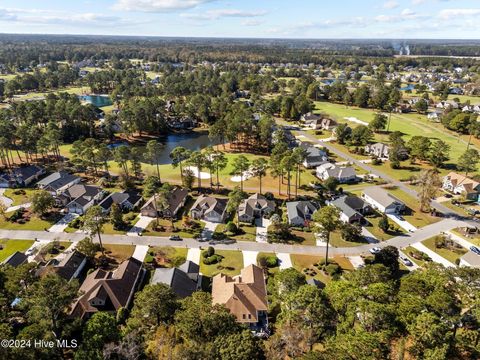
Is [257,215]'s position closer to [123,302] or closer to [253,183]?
[253,183]

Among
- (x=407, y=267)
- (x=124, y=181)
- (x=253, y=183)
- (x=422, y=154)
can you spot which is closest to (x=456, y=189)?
(x=422, y=154)

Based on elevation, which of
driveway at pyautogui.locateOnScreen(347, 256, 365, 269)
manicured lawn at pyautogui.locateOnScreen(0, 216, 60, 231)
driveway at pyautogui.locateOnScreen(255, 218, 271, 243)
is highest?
manicured lawn at pyautogui.locateOnScreen(0, 216, 60, 231)

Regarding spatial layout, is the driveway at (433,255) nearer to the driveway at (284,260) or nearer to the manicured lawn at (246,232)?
the driveway at (284,260)

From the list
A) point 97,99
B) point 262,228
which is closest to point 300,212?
point 262,228

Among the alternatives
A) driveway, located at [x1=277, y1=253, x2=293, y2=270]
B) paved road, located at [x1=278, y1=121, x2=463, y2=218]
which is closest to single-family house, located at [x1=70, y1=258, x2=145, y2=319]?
driveway, located at [x1=277, y1=253, x2=293, y2=270]

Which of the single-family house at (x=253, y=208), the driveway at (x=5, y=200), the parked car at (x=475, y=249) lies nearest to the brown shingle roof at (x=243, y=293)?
the single-family house at (x=253, y=208)

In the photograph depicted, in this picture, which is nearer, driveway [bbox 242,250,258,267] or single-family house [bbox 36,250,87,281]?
single-family house [bbox 36,250,87,281]

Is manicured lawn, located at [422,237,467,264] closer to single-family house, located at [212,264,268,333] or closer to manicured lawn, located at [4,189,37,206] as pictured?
single-family house, located at [212,264,268,333]

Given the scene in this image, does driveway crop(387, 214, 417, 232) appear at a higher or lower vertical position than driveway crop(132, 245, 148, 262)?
lower
